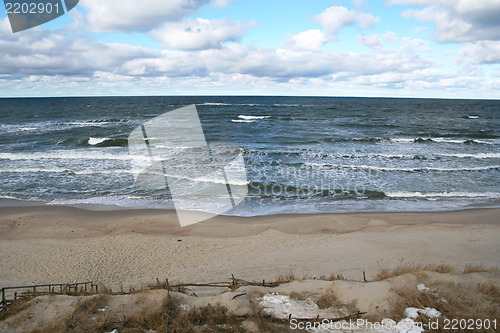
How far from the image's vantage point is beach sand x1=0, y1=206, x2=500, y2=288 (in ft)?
Result: 22.4

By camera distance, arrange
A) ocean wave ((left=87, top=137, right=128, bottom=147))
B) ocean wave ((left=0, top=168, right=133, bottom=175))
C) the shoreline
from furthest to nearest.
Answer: ocean wave ((left=87, top=137, right=128, bottom=147)) → ocean wave ((left=0, top=168, right=133, bottom=175)) → the shoreline

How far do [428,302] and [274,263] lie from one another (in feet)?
11.7

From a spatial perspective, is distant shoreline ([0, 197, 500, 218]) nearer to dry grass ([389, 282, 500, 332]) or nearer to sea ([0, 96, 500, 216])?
sea ([0, 96, 500, 216])

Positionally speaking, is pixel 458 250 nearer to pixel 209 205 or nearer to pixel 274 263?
pixel 274 263

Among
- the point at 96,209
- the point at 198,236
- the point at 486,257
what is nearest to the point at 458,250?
the point at 486,257

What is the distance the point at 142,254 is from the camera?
7.80 m

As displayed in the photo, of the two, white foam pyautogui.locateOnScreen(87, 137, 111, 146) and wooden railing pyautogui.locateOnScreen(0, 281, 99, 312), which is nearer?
wooden railing pyautogui.locateOnScreen(0, 281, 99, 312)

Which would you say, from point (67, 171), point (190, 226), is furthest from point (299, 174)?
point (67, 171)

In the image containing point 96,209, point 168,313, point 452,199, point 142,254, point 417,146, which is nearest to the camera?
point 168,313

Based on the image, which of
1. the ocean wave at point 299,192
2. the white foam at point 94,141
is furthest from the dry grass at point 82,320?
the white foam at point 94,141

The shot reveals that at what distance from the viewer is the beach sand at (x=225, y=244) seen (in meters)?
6.82

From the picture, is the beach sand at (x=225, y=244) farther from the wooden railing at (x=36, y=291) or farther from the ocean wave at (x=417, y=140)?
the ocean wave at (x=417, y=140)

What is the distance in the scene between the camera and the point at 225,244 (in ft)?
27.6

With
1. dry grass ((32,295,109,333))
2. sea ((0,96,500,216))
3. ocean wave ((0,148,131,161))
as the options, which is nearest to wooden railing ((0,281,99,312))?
dry grass ((32,295,109,333))
